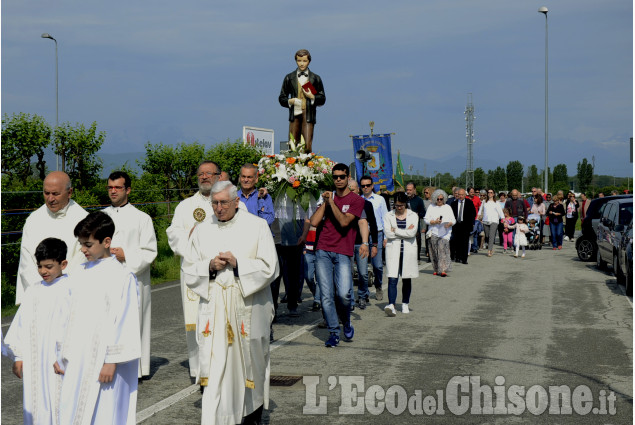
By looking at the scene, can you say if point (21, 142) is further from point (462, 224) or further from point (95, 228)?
point (95, 228)

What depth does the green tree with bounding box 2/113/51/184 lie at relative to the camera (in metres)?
20.2

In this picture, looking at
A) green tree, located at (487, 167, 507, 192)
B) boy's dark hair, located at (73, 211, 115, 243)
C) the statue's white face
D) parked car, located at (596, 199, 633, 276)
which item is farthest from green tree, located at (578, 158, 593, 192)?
boy's dark hair, located at (73, 211, 115, 243)

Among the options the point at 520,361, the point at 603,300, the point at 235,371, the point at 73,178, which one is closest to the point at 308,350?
the point at 520,361

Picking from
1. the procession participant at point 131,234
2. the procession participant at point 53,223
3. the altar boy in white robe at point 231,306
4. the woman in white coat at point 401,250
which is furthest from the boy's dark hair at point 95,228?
the woman in white coat at point 401,250

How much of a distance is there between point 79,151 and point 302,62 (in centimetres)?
931

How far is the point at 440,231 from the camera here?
18078mm

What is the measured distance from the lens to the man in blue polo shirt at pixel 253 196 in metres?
9.99

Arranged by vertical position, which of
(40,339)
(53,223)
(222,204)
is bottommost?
(40,339)

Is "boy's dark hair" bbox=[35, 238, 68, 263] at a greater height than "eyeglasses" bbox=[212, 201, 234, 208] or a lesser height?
lesser

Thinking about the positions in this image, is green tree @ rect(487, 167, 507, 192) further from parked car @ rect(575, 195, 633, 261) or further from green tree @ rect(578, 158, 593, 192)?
parked car @ rect(575, 195, 633, 261)

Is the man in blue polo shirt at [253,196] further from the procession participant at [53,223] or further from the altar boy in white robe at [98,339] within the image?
the altar boy in white robe at [98,339]

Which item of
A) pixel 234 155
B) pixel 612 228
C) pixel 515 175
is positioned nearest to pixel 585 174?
pixel 515 175

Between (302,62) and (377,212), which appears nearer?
(302,62)

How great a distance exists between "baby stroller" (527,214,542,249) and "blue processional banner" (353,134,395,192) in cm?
460
